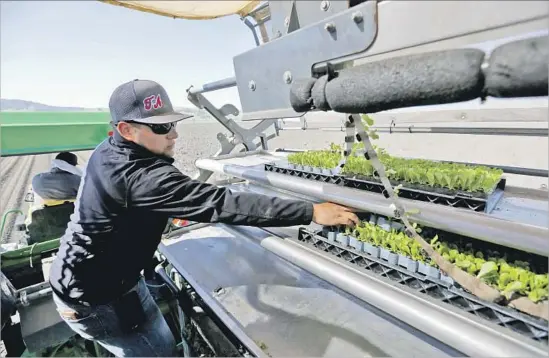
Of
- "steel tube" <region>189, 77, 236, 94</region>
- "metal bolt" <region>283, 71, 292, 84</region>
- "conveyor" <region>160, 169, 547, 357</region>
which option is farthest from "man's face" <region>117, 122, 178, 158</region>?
"metal bolt" <region>283, 71, 292, 84</region>

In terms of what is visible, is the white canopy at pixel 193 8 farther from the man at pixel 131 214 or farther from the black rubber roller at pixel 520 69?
the black rubber roller at pixel 520 69

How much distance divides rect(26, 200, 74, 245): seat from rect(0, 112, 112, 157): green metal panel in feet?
1.62

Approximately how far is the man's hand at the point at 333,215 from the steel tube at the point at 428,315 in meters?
0.19

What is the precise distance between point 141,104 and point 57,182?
1694mm

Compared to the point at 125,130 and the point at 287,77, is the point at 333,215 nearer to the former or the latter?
the point at 287,77

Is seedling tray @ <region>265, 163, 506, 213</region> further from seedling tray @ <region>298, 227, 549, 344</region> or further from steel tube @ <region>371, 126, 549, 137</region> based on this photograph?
steel tube @ <region>371, 126, 549, 137</region>

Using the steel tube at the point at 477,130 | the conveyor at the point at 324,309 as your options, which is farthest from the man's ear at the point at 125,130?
the steel tube at the point at 477,130

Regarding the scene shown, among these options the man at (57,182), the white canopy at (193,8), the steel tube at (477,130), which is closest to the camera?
the steel tube at (477,130)

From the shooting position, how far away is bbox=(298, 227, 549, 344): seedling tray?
89 centimetres

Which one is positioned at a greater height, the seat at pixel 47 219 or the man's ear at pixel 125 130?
the man's ear at pixel 125 130

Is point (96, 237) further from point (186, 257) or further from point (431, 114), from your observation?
point (431, 114)

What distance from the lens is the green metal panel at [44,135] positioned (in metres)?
2.58

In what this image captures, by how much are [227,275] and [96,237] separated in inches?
29.5

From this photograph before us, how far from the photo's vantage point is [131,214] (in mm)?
1664
